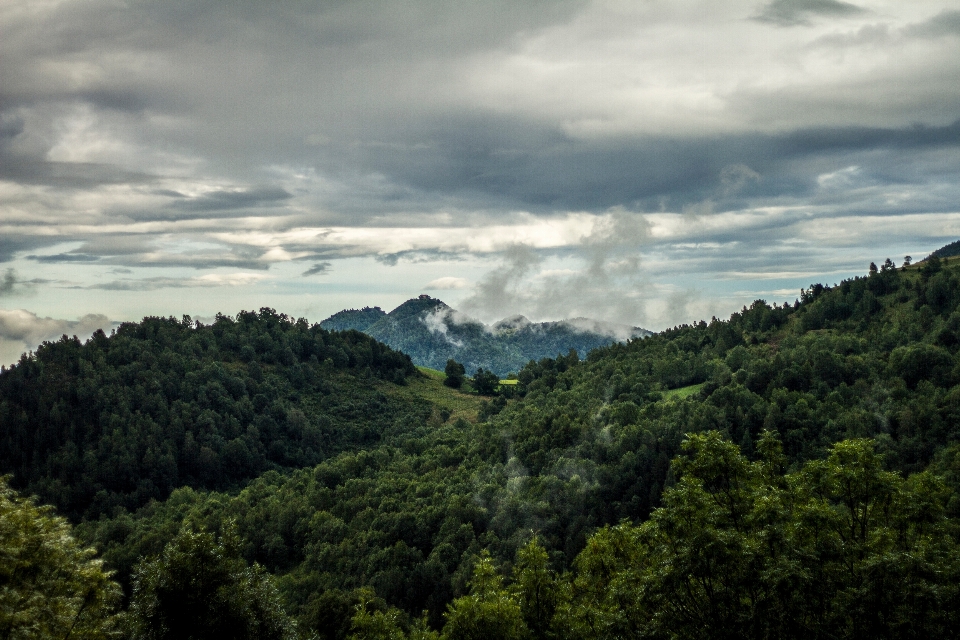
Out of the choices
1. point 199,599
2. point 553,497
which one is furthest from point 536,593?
point 553,497

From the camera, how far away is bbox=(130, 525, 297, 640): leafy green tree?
3022 cm

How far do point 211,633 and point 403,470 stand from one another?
93.1 meters

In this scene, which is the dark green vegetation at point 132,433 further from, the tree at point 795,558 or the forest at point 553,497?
the tree at point 795,558

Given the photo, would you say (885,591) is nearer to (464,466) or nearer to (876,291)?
(464,466)

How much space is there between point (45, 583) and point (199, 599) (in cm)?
733

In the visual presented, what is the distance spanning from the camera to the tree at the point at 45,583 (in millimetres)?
23016

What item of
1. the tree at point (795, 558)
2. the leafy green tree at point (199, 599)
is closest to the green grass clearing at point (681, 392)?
the tree at point (795, 558)

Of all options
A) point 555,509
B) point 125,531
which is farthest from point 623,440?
point 125,531

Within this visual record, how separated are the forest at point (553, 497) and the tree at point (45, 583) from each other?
4.7 inches

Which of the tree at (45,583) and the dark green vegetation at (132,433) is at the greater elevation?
the tree at (45,583)

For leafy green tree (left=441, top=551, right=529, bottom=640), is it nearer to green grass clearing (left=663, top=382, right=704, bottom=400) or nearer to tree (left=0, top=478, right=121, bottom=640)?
tree (left=0, top=478, right=121, bottom=640)

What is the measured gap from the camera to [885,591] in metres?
24.6

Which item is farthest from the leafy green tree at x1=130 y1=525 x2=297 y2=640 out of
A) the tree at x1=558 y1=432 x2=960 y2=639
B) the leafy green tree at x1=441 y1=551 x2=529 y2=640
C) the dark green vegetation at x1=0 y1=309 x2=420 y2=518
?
the dark green vegetation at x1=0 y1=309 x2=420 y2=518

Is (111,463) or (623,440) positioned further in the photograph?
(111,463)
